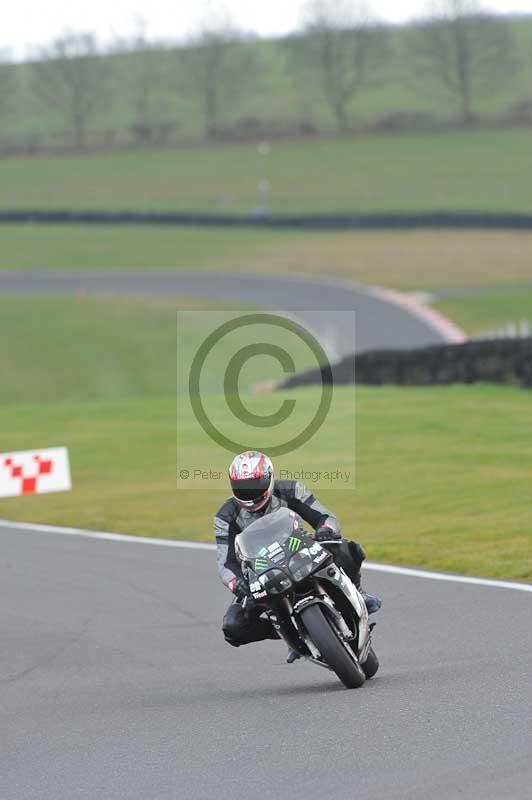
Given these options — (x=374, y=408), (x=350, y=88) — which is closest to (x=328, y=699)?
(x=374, y=408)

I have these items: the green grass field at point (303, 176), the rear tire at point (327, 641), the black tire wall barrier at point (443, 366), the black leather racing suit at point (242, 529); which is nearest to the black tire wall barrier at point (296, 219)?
the green grass field at point (303, 176)

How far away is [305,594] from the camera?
8039 mm

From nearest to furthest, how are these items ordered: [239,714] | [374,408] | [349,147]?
1. [239,714]
2. [374,408]
3. [349,147]

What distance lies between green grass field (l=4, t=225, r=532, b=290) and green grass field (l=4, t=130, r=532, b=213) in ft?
19.5

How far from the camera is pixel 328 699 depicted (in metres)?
7.77

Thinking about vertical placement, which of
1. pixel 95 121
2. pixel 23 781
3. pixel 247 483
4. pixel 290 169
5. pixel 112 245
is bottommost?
pixel 23 781

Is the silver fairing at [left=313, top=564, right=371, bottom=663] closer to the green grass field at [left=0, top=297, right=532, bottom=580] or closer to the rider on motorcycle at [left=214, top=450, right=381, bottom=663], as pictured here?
the rider on motorcycle at [left=214, top=450, right=381, bottom=663]

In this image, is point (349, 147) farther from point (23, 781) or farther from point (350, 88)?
point (23, 781)

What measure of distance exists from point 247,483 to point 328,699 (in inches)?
53.7

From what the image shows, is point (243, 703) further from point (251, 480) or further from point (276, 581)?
point (251, 480)

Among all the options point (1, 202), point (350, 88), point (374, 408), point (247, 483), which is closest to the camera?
point (247, 483)

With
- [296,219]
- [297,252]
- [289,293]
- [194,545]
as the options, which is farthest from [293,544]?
[296,219]

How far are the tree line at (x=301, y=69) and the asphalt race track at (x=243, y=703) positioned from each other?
8628 centimetres

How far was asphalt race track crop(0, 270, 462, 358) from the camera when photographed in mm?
39531
